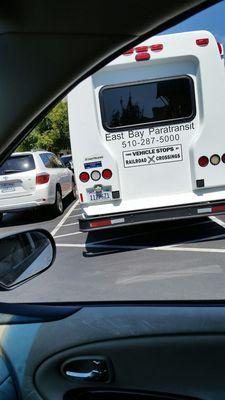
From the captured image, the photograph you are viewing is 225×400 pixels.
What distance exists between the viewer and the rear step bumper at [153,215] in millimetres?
6332

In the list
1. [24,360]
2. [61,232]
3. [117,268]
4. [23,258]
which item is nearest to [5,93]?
[23,258]

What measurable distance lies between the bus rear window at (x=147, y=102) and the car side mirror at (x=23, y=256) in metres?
4.71

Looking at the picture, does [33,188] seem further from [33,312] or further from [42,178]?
[33,312]

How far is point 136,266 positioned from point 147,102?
2655 mm

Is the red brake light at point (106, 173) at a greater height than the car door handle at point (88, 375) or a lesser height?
greater

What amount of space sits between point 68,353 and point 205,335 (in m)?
0.50

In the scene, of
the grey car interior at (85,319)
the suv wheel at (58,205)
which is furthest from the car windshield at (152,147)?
the grey car interior at (85,319)

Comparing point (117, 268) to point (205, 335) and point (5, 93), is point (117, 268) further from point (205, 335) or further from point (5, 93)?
point (5, 93)

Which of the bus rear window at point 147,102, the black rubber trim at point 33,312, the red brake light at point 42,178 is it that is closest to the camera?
the black rubber trim at point 33,312

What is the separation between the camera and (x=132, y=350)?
1.76m

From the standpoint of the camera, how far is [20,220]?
368 inches

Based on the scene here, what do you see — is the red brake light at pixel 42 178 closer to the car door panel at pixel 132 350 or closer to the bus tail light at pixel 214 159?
the bus tail light at pixel 214 159

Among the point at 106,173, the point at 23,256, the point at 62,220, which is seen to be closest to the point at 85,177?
the point at 106,173

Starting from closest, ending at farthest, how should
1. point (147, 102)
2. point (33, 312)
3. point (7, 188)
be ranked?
point (33, 312) → point (147, 102) → point (7, 188)
